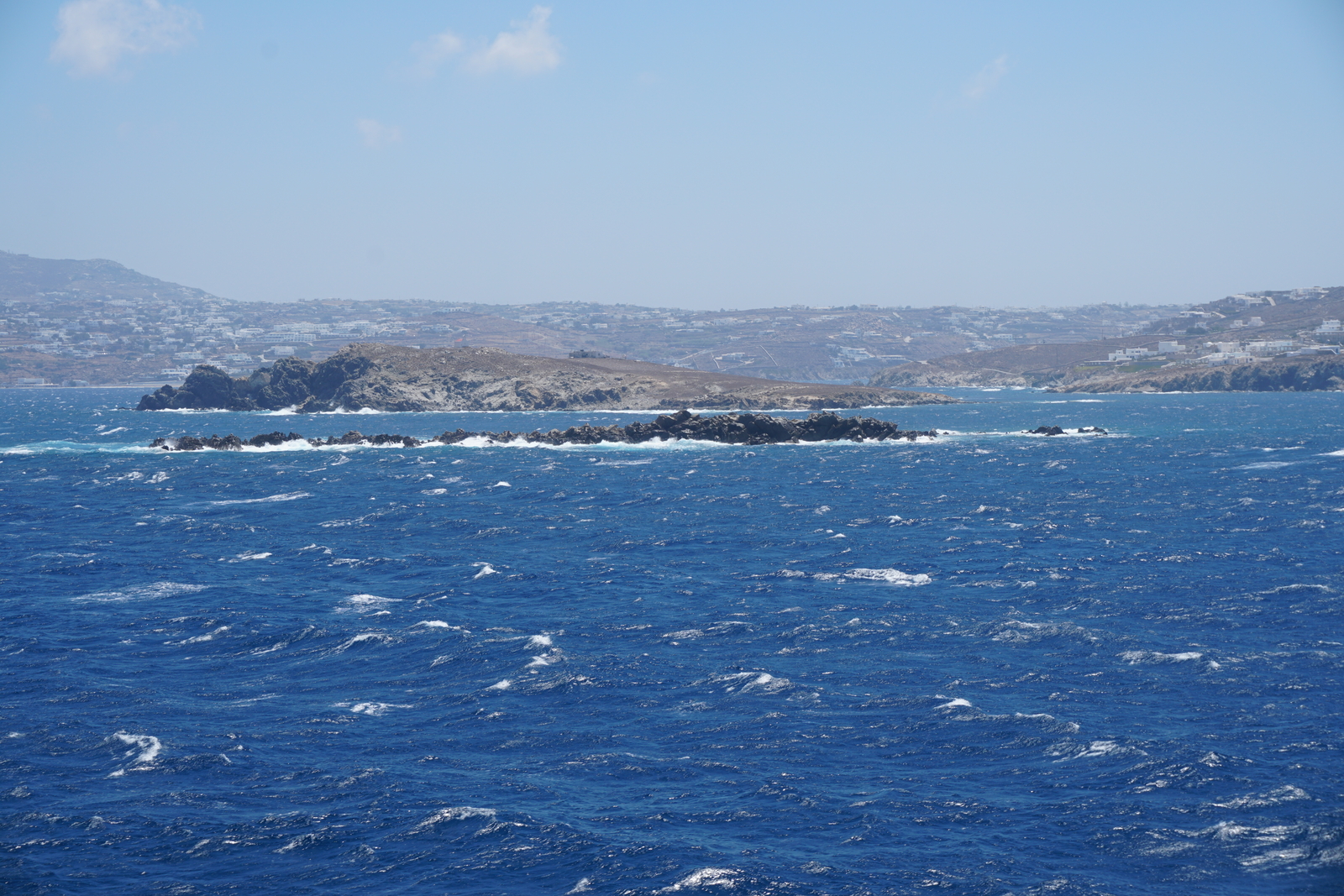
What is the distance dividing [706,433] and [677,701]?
100254mm

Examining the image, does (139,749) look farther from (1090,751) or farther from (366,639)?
(1090,751)

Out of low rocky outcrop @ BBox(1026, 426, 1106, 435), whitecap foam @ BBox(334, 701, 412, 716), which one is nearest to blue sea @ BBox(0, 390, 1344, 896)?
whitecap foam @ BBox(334, 701, 412, 716)

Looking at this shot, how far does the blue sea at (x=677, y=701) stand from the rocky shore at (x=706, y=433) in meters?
57.0

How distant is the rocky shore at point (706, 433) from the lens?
129125mm

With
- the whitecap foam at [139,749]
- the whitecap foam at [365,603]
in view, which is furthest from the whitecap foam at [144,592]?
the whitecap foam at [139,749]

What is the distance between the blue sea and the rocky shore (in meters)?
57.0

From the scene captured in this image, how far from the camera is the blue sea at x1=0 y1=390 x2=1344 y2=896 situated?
23.3m

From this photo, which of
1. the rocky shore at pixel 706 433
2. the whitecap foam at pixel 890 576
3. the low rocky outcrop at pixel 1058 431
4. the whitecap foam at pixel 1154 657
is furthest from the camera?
the low rocky outcrop at pixel 1058 431

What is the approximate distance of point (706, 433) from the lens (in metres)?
133

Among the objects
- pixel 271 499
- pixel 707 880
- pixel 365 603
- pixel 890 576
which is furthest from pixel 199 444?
pixel 707 880

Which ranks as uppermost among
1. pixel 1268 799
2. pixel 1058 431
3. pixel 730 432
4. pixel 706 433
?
pixel 730 432

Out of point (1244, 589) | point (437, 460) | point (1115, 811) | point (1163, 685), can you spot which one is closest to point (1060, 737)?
point (1115, 811)

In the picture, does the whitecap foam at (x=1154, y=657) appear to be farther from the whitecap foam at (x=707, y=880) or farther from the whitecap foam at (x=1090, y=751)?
the whitecap foam at (x=707, y=880)

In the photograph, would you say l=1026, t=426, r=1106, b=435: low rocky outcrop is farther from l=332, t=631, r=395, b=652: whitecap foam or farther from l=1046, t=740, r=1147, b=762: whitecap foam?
l=1046, t=740, r=1147, b=762: whitecap foam
